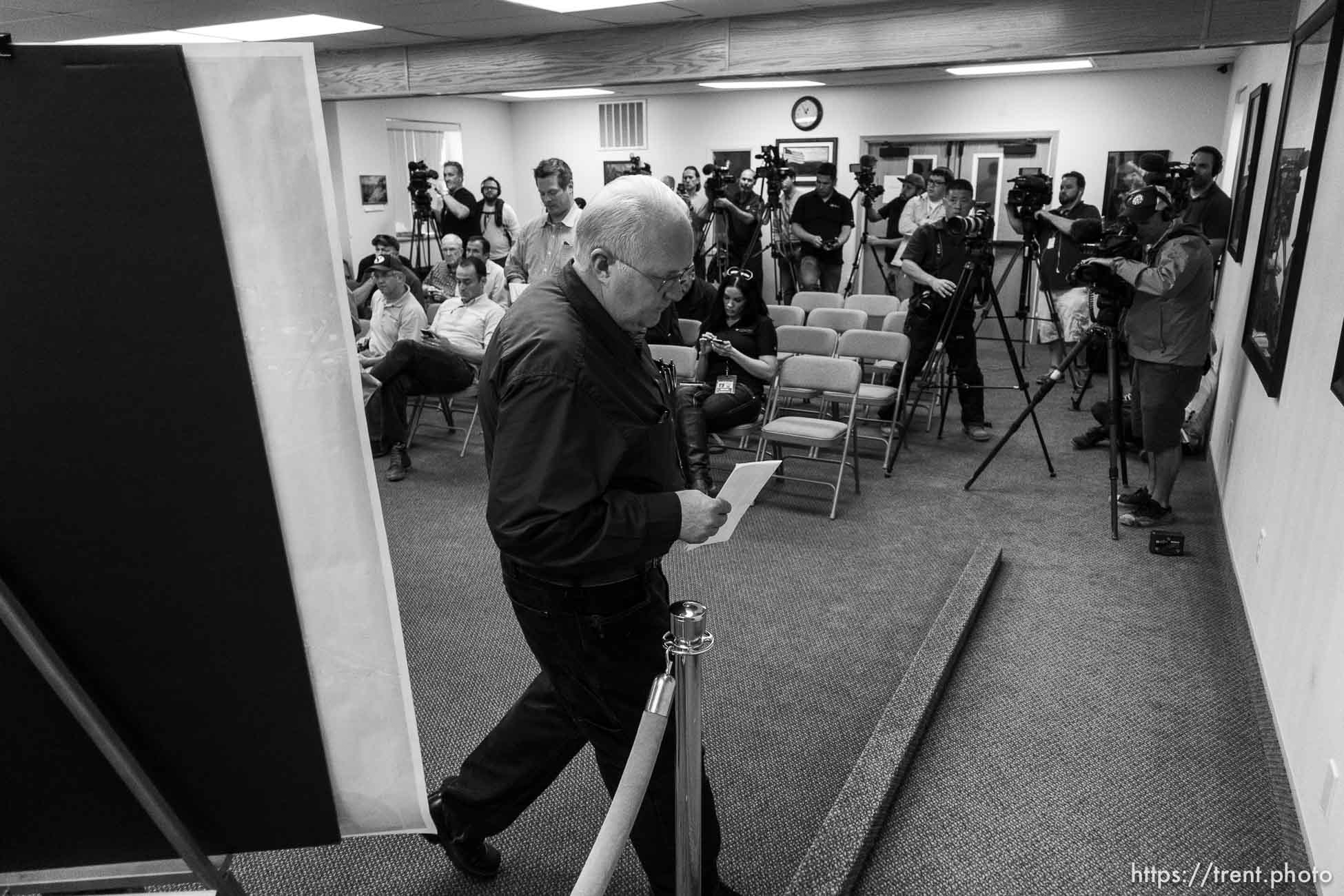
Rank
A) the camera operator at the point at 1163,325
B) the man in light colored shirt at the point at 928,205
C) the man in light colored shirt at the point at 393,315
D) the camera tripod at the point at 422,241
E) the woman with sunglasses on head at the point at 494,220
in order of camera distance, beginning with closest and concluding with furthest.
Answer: the camera operator at the point at 1163,325
the man in light colored shirt at the point at 393,315
the man in light colored shirt at the point at 928,205
the woman with sunglasses on head at the point at 494,220
the camera tripod at the point at 422,241

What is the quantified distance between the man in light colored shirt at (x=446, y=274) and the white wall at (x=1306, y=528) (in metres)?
5.33

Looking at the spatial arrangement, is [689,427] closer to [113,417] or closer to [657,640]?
[657,640]

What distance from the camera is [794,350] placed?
5895 mm

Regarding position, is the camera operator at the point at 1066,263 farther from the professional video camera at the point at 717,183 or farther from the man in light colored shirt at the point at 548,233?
the man in light colored shirt at the point at 548,233

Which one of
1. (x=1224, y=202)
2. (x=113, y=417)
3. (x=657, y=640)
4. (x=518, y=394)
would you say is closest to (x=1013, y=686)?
(x=657, y=640)

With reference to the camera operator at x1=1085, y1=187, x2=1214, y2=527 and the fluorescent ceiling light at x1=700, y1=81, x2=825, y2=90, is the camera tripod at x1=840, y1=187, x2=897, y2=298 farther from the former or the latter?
the camera operator at x1=1085, y1=187, x2=1214, y2=527

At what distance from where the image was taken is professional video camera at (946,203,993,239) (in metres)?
5.42

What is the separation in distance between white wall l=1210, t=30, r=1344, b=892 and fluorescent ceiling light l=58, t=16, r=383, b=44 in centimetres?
539

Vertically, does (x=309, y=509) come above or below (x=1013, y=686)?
above

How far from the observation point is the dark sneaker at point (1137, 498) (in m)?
4.50

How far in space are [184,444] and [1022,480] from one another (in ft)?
16.3

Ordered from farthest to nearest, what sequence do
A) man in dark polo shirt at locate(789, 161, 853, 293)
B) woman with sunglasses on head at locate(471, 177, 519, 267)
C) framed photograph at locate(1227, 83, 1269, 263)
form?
man in dark polo shirt at locate(789, 161, 853, 293) → woman with sunglasses on head at locate(471, 177, 519, 267) → framed photograph at locate(1227, 83, 1269, 263)

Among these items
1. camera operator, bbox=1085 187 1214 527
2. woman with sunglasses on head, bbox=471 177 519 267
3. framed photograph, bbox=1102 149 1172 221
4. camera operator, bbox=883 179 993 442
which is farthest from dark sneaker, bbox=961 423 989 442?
woman with sunglasses on head, bbox=471 177 519 267

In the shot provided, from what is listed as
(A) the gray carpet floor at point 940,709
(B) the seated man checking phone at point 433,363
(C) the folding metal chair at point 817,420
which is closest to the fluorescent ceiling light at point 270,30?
(B) the seated man checking phone at point 433,363
